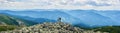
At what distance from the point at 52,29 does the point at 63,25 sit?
1.97 m

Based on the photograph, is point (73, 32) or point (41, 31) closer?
point (41, 31)

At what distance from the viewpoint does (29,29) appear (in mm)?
35281

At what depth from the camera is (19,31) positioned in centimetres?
3494

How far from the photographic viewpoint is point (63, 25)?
123ft

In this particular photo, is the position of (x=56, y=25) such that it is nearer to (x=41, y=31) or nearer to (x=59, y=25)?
(x=59, y=25)

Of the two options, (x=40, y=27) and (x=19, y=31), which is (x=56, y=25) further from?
(x=19, y=31)

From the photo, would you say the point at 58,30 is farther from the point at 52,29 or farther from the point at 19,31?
the point at 19,31

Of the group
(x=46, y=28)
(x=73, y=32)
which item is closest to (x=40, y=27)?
(x=46, y=28)

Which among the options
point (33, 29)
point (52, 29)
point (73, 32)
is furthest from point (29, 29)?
point (73, 32)

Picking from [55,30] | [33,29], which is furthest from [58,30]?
[33,29]

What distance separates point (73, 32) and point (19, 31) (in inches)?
250

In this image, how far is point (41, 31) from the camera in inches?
1352

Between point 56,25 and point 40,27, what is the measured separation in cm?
209

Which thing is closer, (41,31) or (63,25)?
(41,31)
